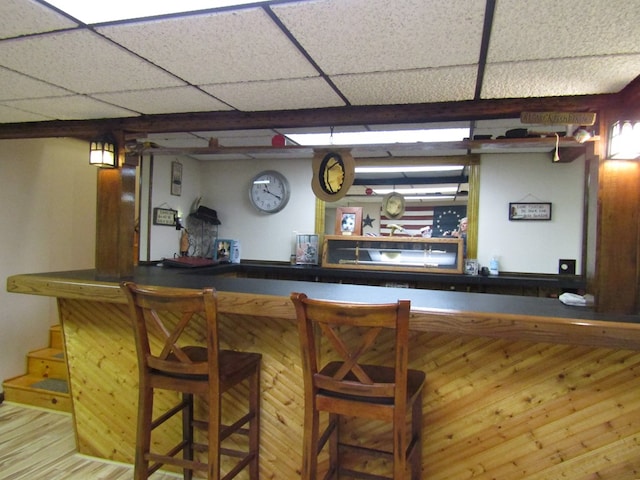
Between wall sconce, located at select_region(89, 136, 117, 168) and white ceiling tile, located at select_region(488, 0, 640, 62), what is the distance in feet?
8.61

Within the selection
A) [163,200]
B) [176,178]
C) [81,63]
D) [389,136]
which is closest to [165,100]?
[81,63]

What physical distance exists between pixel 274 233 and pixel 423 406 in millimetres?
3449

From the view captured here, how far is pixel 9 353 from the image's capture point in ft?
12.4

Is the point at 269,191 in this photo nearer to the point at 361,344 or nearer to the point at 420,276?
the point at 420,276

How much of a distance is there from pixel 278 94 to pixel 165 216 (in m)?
2.92

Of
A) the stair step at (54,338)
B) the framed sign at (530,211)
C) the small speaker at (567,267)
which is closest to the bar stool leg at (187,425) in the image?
the stair step at (54,338)

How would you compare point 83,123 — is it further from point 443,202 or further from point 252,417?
point 443,202

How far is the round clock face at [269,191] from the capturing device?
5.23 metres

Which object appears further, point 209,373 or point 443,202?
point 443,202

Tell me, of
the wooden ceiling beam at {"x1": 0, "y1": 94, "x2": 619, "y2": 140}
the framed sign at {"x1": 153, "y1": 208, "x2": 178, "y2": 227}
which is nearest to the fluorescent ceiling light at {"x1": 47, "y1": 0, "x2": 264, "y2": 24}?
the wooden ceiling beam at {"x1": 0, "y1": 94, "x2": 619, "y2": 140}

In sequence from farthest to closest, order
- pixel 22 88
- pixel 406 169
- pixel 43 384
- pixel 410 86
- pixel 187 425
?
pixel 406 169 → pixel 43 384 → pixel 22 88 → pixel 187 425 → pixel 410 86

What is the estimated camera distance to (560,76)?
6.58 ft

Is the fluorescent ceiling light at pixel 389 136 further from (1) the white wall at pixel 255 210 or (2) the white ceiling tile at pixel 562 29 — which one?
(2) the white ceiling tile at pixel 562 29

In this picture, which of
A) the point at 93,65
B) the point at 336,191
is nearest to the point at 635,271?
the point at 336,191
